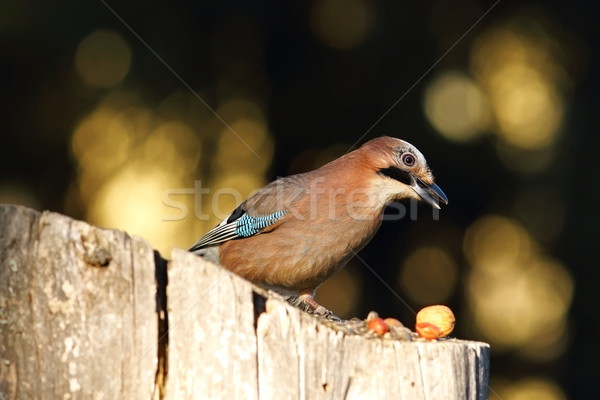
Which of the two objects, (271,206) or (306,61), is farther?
(306,61)

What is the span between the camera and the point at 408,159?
4.47 metres

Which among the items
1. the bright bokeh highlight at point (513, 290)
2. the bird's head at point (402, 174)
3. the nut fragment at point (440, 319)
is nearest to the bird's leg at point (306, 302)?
the bird's head at point (402, 174)

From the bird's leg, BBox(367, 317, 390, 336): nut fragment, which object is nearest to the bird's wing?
the bird's leg

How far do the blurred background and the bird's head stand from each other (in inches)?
41.9

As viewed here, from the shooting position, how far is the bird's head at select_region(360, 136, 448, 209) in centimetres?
446

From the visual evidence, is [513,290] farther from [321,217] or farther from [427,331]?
[427,331]

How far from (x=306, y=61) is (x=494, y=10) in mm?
1398

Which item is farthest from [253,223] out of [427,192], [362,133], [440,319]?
[440,319]

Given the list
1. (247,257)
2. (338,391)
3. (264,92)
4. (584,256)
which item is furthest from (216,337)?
(584,256)

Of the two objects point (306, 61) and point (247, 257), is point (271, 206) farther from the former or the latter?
point (306, 61)

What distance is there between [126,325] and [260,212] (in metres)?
2.56

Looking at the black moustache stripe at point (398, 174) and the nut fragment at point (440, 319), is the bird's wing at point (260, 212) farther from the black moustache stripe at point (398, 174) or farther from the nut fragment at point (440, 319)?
the nut fragment at point (440, 319)

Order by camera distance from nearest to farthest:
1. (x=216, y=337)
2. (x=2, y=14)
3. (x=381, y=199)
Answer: (x=216, y=337), (x=381, y=199), (x=2, y=14)

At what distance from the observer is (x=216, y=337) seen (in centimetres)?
214
